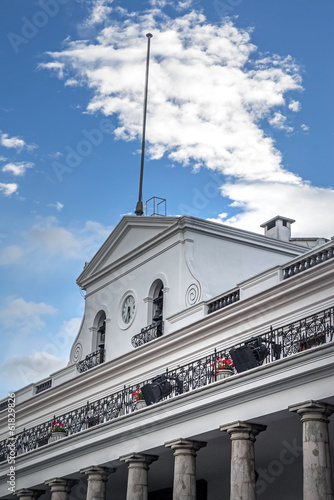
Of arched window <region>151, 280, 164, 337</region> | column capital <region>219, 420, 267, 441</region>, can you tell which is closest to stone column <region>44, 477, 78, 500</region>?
arched window <region>151, 280, 164, 337</region>

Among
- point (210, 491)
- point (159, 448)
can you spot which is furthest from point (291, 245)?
point (159, 448)

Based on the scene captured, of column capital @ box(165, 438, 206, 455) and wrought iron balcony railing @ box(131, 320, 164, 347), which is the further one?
wrought iron balcony railing @ box(131, 320, 164, 347)

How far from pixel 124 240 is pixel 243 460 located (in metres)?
17.6

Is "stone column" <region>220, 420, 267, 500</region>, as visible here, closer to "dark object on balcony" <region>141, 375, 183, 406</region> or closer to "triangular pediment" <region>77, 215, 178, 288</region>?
"dark object on balcony" <region>141, 375, 183, 406</region>

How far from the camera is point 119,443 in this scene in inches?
1008

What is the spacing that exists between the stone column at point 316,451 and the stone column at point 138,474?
718cm

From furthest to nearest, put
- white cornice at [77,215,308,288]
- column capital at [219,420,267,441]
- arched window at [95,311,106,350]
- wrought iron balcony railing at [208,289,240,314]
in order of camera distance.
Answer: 1. arched window at [95,311,106,350]
2. white cornice at [77,215,308,288]
3. wrought iron balcony railing at [208,289,240,314]
4. column capital at [219,420,267,441]

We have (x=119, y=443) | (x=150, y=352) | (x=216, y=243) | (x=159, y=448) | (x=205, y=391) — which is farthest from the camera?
(x=216, y=243)

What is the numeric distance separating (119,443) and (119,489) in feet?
22.3

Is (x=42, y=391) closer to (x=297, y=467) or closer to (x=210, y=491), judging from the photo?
(x=210, y=491)

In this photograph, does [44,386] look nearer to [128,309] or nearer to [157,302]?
[128,309]

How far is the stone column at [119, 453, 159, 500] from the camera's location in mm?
24002

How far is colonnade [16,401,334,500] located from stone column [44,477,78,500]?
6.30 feet

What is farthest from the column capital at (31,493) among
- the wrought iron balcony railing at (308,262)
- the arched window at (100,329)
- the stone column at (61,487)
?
the wrought iron balcony railing at (308,262)
